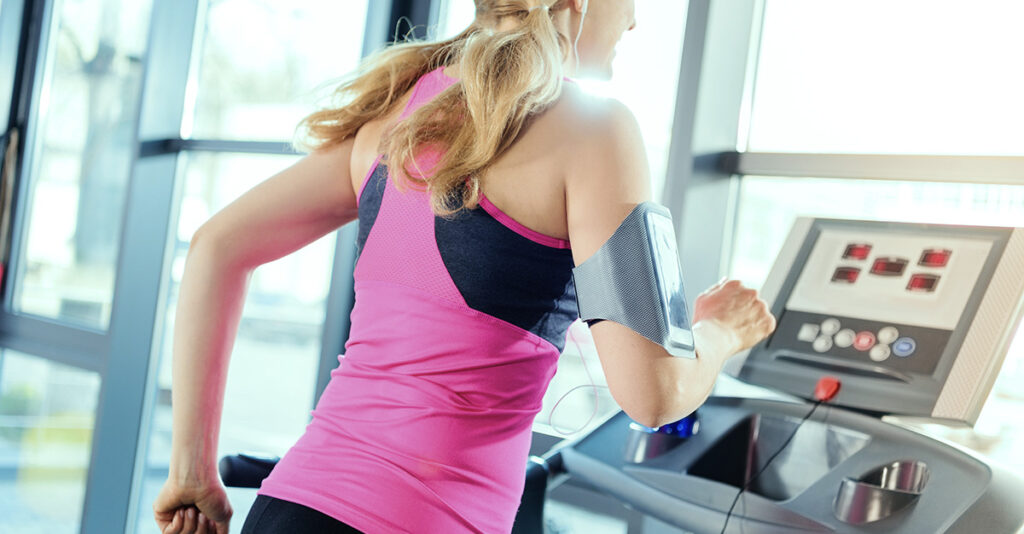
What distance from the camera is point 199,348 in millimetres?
1106

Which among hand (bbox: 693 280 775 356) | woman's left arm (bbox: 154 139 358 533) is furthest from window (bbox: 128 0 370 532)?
hand (bbox: 693 280 775 356)

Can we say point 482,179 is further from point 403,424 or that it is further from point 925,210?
point 925,210

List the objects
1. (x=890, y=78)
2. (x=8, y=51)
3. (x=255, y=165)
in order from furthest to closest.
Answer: (x=8, y=51), (x=255, y=165), (x=890, y=78)

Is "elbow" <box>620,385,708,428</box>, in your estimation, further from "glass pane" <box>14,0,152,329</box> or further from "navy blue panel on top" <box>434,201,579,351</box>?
"glass pane" <box>14,0,152,329</box>

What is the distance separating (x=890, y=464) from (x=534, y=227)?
0.57 m

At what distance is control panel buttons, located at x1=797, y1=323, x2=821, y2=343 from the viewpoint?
4.16 feet

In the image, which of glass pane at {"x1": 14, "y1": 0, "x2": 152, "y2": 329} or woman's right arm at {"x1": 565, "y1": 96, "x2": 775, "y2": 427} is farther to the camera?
glass pane at {"x1": 14, "y1": 0, "x2": 152, "y2": 329}

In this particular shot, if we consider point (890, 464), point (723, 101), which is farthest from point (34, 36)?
point (890, 464)

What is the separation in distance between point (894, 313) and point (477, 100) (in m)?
0.68

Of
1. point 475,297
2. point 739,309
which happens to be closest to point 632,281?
point 475,297

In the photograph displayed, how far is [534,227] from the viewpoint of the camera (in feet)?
2.98

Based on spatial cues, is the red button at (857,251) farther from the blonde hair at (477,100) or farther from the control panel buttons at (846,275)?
the blonde hair at (477,100)

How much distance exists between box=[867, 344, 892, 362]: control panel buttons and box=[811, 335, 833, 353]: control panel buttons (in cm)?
6

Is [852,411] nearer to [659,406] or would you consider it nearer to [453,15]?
[659,406]
